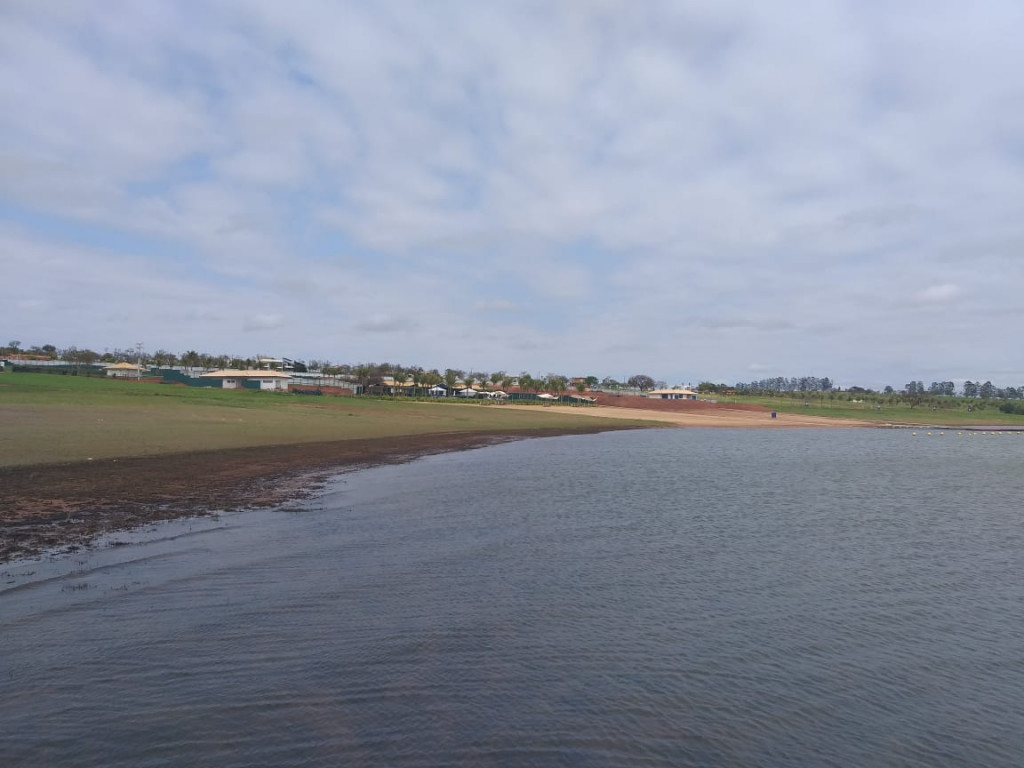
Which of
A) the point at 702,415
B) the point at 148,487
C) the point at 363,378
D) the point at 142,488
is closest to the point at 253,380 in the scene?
the point at 363,378

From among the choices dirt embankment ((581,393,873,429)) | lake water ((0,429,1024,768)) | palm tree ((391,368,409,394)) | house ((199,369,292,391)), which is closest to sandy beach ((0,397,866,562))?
lake water ((0,429,1024,768))

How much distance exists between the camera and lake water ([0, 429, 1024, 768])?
8883mm

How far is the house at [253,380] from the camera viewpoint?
133875 mm

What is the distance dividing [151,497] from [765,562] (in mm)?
19138

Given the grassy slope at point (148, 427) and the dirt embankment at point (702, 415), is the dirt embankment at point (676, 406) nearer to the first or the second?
the dirt embankment at point (702, 415)

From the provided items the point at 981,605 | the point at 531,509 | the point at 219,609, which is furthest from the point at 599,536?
the point at 219,609

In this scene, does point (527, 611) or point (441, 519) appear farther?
point (441, 519)

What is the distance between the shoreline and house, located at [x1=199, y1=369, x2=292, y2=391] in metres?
98.0

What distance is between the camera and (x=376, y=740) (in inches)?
342

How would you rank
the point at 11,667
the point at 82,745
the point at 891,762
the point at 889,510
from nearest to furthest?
1. the point at 82,745
2. the point at 891,762
3. the point at 11,667
4. the point at 889,510

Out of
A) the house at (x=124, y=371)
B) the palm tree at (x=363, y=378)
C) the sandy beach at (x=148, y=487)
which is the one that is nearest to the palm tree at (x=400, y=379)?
the palm tree at (x=363, y=378)

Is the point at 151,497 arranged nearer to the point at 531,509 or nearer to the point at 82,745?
the point at 531,509

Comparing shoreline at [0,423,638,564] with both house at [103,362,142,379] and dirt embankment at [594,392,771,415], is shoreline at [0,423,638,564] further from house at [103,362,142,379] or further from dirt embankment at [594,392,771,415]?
house at [103,362,142,379]

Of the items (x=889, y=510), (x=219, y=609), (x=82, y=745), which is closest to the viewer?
(x=82, y=745)
